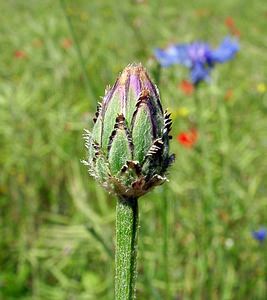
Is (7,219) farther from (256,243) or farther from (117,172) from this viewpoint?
(117,172)

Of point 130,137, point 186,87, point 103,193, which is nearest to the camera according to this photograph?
point 130,137

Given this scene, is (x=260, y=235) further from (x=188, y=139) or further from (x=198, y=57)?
(x=198, y=57)

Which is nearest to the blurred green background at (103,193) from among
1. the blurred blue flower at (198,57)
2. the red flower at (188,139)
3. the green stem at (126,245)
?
the red flower at (188,139)

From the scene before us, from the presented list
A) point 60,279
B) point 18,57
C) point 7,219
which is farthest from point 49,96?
point 60,279

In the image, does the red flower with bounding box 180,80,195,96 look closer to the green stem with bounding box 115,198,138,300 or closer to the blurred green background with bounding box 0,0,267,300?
the blurred green background with bounding box 0,0,267,300

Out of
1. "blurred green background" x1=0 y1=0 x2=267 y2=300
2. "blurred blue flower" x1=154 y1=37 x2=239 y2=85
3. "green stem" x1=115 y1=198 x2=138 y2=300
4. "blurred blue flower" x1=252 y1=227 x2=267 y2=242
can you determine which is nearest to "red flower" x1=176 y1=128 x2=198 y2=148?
"blurred green background" x1=0 y1=0 x2=267 y2=300

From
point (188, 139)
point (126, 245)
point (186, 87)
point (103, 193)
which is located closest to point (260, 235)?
point (188, 139)
